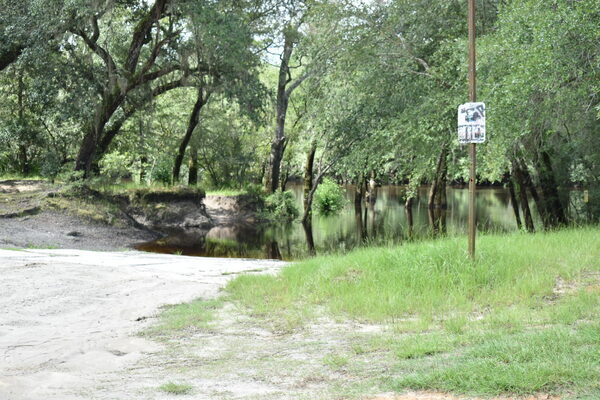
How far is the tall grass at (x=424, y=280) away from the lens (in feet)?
27.1

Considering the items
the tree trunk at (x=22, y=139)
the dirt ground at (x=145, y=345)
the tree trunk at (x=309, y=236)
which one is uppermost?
the tree trunk at (x=22, y=139)

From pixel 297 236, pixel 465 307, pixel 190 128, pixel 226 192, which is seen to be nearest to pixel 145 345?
pixel 465 307

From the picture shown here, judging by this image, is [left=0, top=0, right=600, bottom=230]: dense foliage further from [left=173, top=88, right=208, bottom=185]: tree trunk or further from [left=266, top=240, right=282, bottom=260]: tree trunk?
[left=266, top=240, right=282, bottom=260]: tree trunk

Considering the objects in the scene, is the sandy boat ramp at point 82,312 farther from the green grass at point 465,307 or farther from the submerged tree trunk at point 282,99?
the submerged tree trunk at point 282,99

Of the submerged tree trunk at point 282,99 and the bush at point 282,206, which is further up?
the submerged tree trunk at point 282,99

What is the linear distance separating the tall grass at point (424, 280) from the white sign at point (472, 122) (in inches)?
72.4

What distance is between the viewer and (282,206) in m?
36.2

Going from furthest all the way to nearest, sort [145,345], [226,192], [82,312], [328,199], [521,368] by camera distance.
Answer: [328,199], [226,192], [82,312], [145,345], [521,368]

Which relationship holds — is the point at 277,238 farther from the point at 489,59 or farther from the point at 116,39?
the point at 489,59

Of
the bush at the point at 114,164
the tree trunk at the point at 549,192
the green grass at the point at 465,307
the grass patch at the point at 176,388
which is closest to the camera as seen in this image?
the green grass at the point at 465,307

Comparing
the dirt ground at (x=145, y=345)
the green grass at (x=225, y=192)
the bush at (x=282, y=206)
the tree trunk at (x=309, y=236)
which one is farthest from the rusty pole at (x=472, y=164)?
the green grass at (x=225, y=192)

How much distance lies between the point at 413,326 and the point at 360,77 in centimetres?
1322

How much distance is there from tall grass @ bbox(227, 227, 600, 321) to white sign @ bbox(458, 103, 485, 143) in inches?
72.4

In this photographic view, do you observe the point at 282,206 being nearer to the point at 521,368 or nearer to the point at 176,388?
the point at 176,388
